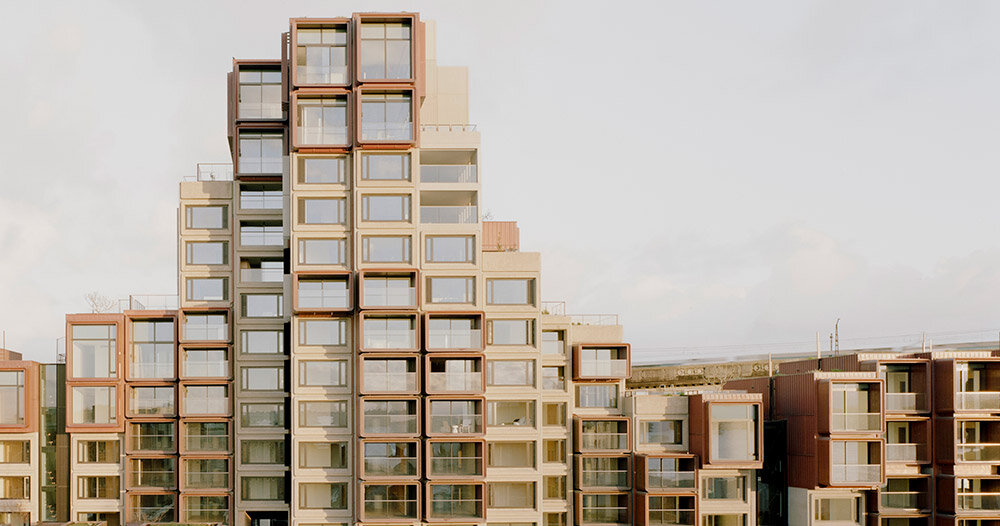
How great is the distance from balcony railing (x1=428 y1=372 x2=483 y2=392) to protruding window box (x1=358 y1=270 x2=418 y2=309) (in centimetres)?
408

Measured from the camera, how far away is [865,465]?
49.6 m

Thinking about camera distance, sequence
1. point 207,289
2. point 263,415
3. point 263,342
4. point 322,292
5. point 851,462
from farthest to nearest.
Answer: point 207,289, point 263,342, point 263,415, point 322,292, point 851,462

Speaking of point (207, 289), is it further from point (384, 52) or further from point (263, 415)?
point (384, 52)

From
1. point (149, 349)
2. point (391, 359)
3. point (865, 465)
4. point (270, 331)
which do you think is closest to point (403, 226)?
A: point (391, 359)

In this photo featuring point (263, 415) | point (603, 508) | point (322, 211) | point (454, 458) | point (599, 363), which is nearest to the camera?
point (454, 458)

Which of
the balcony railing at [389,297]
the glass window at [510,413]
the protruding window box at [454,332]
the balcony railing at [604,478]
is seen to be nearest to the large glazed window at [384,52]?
the balcony railing at [389,297]

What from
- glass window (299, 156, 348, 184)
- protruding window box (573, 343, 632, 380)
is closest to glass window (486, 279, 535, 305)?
protruding window box (573, 343, 632, 380)

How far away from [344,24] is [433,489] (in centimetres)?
2590

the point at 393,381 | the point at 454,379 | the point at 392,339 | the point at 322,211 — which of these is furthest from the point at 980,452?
the point at 322,211

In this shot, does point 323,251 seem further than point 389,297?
Yes

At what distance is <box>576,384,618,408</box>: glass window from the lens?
54.7 m

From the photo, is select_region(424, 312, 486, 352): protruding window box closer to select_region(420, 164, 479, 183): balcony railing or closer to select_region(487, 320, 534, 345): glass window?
select_region(487, 320, 534, 345): glass window

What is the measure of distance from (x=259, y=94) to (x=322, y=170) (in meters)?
8.06

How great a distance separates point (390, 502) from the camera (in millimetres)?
50656
